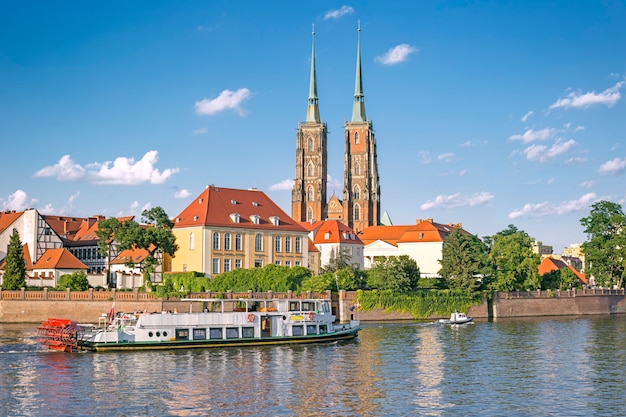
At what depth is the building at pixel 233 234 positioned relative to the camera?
103375 mm

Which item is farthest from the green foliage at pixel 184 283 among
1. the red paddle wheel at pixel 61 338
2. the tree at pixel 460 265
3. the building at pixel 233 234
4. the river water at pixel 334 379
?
the tree at pixel 460 265

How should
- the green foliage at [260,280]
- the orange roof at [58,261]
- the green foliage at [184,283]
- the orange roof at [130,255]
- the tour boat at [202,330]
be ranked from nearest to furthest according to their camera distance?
the tour boat at [202,330], the green foliage at [184,283], the green foliage at [260,280], the orange roof at [58,261], the orange roof at [130,255]

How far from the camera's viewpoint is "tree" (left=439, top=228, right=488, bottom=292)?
105 meters

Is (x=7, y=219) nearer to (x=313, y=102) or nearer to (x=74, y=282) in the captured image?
(x=74, y=282)

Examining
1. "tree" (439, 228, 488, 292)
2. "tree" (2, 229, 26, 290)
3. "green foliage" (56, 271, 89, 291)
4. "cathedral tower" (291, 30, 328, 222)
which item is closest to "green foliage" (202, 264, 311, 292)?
"green foliage" (56, 271, 89, 291)

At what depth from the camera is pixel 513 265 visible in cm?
11194

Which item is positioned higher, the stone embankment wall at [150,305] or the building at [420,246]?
the building at [420,246]

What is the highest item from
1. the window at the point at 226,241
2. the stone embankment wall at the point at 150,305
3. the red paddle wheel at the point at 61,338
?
the window at the point at 226,241

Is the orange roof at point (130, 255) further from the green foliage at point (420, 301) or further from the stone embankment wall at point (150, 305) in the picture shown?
the green foliage at point (420, 301)

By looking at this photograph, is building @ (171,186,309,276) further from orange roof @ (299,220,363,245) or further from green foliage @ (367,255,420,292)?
orange roof @ (299,220,363,245)

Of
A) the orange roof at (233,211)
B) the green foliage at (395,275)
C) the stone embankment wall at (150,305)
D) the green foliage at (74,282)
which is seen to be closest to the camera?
the stone embankment wall at (150,305)

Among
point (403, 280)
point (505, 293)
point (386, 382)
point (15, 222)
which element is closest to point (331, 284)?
point (403, 280)

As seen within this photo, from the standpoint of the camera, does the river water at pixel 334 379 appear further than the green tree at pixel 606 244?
No

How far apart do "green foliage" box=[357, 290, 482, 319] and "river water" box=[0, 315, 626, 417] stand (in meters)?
22.9
